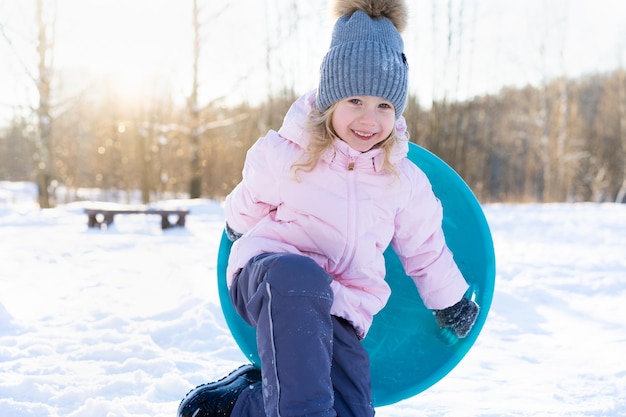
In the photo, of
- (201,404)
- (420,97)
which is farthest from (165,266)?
(420,97)

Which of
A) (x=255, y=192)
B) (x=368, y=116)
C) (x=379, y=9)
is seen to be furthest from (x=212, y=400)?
(x=379, y=9)

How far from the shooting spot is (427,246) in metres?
1.58

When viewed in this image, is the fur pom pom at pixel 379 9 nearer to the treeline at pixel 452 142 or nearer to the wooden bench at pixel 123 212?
the wooden bench at pixel 123 212

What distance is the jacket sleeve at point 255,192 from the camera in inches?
58.2

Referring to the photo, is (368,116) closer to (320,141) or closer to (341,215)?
(320,141)

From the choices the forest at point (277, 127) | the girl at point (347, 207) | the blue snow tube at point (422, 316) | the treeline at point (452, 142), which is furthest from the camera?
the treeline at point (452, 142)

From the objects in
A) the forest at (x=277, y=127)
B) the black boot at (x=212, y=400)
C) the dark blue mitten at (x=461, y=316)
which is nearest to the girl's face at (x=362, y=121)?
the dark blue mitten at (x=461, y=316)

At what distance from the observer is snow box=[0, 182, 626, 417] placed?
1664 mm

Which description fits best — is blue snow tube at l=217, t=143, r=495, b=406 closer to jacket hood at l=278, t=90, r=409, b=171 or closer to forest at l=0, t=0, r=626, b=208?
jacket hood at l=278, t=90, r=409, b=171

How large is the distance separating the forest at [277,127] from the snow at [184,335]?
675cm

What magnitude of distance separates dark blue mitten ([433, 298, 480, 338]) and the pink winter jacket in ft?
0.15

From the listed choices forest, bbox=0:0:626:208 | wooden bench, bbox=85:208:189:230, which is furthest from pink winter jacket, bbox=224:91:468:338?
forest, bbox=0:0:626:208

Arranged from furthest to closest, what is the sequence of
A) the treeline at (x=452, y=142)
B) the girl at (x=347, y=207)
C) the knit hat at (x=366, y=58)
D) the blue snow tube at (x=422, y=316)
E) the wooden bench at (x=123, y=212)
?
the treeline at (x=452, y=142) → the wooden bench at (x=123, y=212) → the blue snow tube at (x=422, y=316) → the knit hat at (x=366, y=58) → the girl at (x=347, y=207)

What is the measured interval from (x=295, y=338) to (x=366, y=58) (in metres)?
0.77
